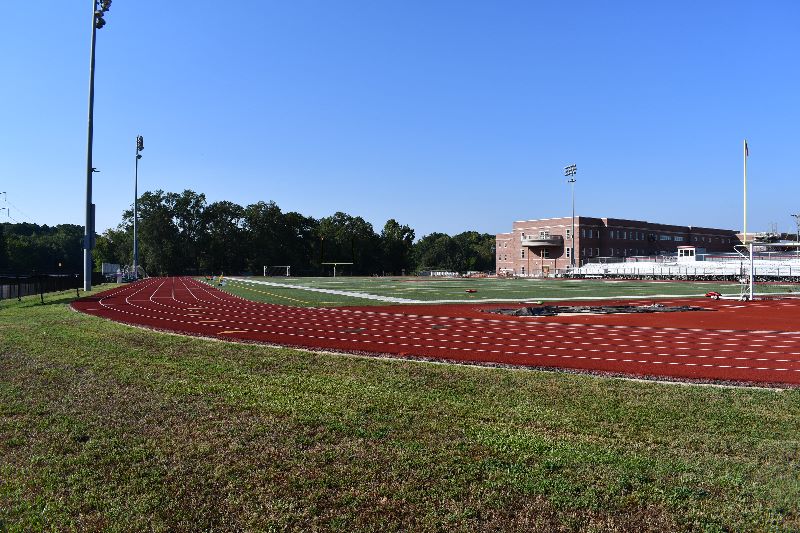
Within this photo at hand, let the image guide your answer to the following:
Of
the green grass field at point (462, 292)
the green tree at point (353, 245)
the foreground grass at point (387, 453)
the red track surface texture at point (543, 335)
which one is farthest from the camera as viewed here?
the green tree at point (353, 245)

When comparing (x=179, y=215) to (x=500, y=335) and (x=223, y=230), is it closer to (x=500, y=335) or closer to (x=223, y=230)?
(x=223, y=230)

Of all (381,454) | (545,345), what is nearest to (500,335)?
(545,345)

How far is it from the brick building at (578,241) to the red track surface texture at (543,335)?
75036 millimetres

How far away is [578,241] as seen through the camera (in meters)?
95.7

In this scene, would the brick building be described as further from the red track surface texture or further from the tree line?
the red track surface texture

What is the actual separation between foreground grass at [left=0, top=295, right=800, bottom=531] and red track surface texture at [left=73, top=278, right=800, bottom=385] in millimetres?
2166

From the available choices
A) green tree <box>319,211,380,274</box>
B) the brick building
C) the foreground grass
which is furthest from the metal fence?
the brick building

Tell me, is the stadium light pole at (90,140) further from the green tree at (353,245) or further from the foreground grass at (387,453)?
the green tree at (353,245)

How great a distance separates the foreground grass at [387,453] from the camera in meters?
4.11

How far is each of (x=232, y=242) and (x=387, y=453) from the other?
362ft

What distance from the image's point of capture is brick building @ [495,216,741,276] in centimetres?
9762

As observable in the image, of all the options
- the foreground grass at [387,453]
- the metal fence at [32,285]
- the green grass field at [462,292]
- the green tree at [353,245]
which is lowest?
the foreground grass at [387,453]

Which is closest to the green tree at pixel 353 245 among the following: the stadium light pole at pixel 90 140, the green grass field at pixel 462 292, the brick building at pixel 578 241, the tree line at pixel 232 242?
the tree line at pixel 232 242

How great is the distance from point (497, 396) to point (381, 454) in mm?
2979
